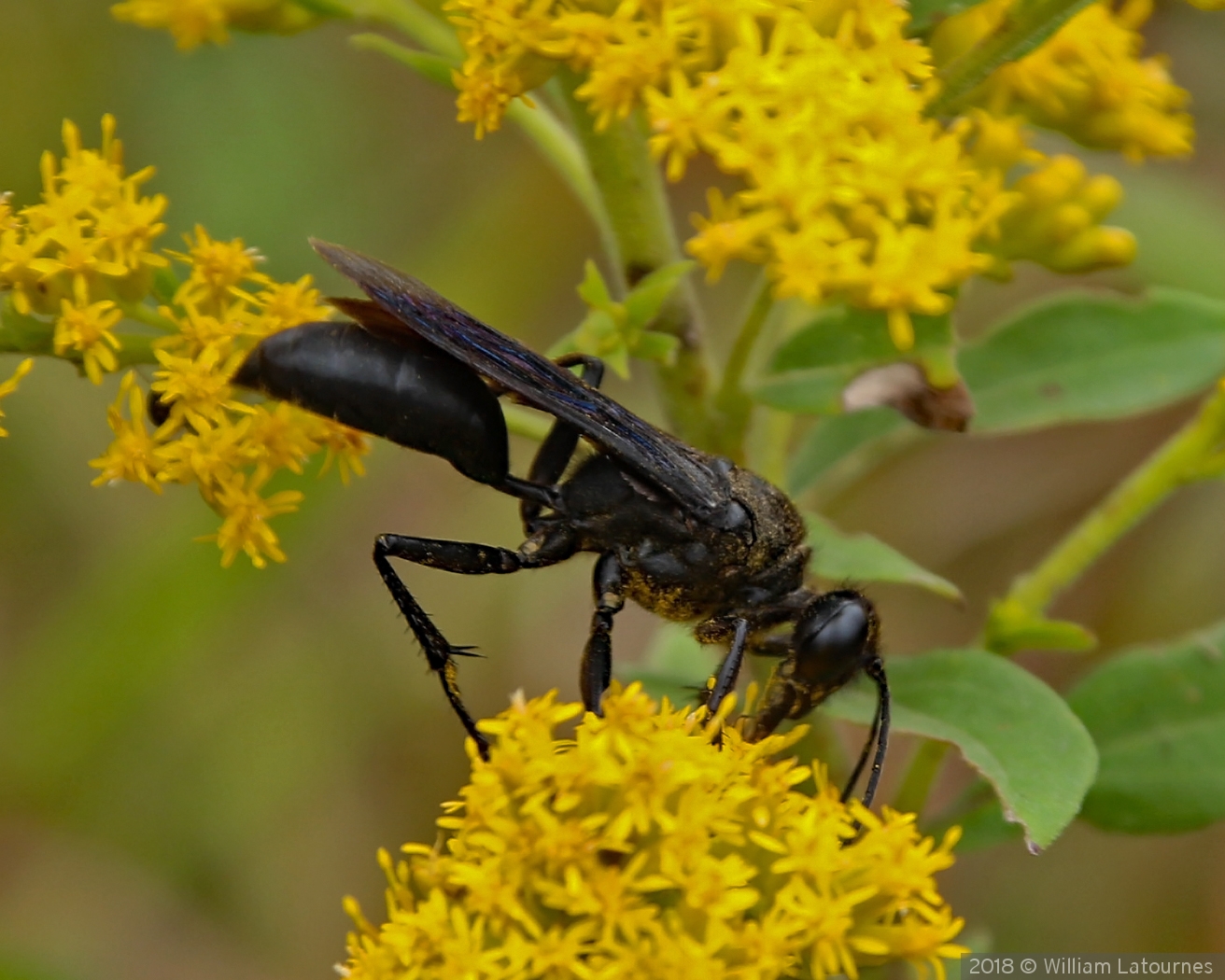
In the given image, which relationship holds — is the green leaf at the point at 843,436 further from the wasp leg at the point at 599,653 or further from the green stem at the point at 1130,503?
the wasp leg at the point at 599,653

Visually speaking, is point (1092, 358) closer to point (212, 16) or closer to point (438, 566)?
point (438, 566)

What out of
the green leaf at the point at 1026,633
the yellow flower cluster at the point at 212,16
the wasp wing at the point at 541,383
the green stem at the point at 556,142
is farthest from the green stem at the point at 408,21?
the green leaf at the point at 1026,633

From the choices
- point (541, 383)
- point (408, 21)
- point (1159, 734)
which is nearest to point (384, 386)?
point (541, 383)

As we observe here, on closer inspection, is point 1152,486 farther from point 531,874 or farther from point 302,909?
point 302,909

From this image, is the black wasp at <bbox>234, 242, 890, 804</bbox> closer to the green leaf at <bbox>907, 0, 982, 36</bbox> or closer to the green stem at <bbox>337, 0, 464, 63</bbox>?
the green stem at <bbox>337, 0, 464, 63</bbox>

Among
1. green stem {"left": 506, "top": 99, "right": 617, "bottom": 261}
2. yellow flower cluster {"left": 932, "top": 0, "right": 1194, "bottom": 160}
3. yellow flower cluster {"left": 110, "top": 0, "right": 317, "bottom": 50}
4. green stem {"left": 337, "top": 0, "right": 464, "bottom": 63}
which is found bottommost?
green stem {"left": 506, "top": 99, "right": 617, "bottom": 261}

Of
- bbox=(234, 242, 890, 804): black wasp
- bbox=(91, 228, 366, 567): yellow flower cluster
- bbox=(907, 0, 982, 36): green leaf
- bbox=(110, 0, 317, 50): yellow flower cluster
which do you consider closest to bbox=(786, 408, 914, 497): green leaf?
bbox=(234, 242, 890, 804): black wasp
